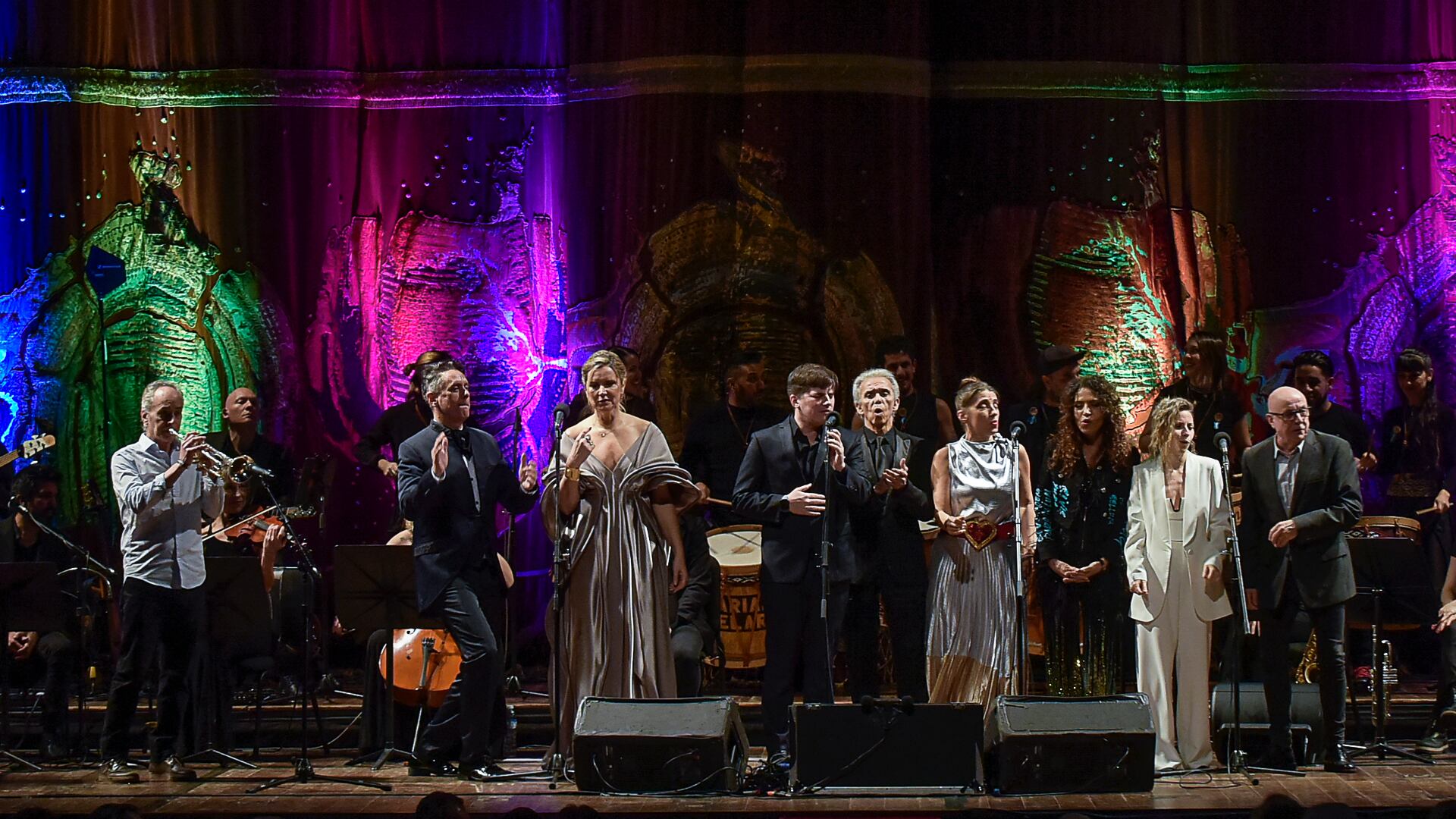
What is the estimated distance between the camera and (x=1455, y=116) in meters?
10.2

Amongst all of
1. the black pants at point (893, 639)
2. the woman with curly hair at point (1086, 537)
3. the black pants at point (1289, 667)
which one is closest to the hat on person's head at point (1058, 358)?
the woman with curly hair at point (1086, 537)

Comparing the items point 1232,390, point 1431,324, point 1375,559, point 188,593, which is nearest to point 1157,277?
point 1232,390

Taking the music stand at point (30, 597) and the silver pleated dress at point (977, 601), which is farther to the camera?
the music stand at point (30, 597)

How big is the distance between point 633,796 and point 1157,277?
16.9 ft

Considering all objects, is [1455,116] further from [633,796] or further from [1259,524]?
[633,796]

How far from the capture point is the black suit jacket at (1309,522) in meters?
7.27

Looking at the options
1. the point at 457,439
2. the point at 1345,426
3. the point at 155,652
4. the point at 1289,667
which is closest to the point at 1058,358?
the point at 1345,426

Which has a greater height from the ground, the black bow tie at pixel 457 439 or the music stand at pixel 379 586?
the black bow tie at pixel 457 439

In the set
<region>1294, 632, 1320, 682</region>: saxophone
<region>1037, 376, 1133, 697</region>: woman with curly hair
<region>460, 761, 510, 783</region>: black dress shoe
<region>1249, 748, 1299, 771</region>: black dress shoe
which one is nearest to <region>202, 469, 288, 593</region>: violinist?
<region>460, 761, 510, 783</region>: black dress shoe

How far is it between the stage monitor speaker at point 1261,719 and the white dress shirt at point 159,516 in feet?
14.9

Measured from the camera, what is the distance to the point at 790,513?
730cm

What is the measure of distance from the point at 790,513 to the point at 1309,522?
222cm

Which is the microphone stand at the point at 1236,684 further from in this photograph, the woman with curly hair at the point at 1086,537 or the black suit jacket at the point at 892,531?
the black suit jacket at the point at 892,531

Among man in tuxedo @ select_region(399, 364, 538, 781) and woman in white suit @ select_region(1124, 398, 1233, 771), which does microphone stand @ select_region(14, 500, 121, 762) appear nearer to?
man in tuxedo @ select_region(399, 364, 538, 781)
